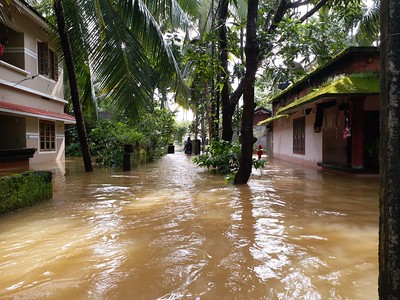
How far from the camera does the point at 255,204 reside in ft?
20.0

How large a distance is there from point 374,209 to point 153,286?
4459 mm

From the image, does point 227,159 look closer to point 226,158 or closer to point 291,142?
point 226,158

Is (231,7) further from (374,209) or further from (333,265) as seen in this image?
(333,265)

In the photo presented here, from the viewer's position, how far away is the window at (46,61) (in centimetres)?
1485

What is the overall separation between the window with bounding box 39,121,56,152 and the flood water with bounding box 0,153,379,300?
9.54m

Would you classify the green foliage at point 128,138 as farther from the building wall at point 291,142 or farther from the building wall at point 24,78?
the building wall at point 291,142

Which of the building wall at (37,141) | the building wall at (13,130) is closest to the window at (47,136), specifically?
the building wall at (37,141)

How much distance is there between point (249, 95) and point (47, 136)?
1170 centimetres

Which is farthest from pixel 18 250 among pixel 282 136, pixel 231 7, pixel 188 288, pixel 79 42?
pixel 282 136

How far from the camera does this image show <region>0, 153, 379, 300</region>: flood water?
2.73m

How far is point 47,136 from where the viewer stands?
52.1ft

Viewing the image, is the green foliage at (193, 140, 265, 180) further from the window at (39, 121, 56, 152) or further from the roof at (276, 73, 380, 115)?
the window at (39, 121, 56, 152)

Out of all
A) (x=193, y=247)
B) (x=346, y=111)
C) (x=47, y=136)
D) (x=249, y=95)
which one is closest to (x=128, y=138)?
(x=47, y=136)

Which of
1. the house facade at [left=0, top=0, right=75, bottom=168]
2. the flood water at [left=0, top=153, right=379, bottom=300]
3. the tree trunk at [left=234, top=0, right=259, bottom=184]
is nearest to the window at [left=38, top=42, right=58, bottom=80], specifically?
the house facade at [left=0, top=0, right=75, bottom=168]
